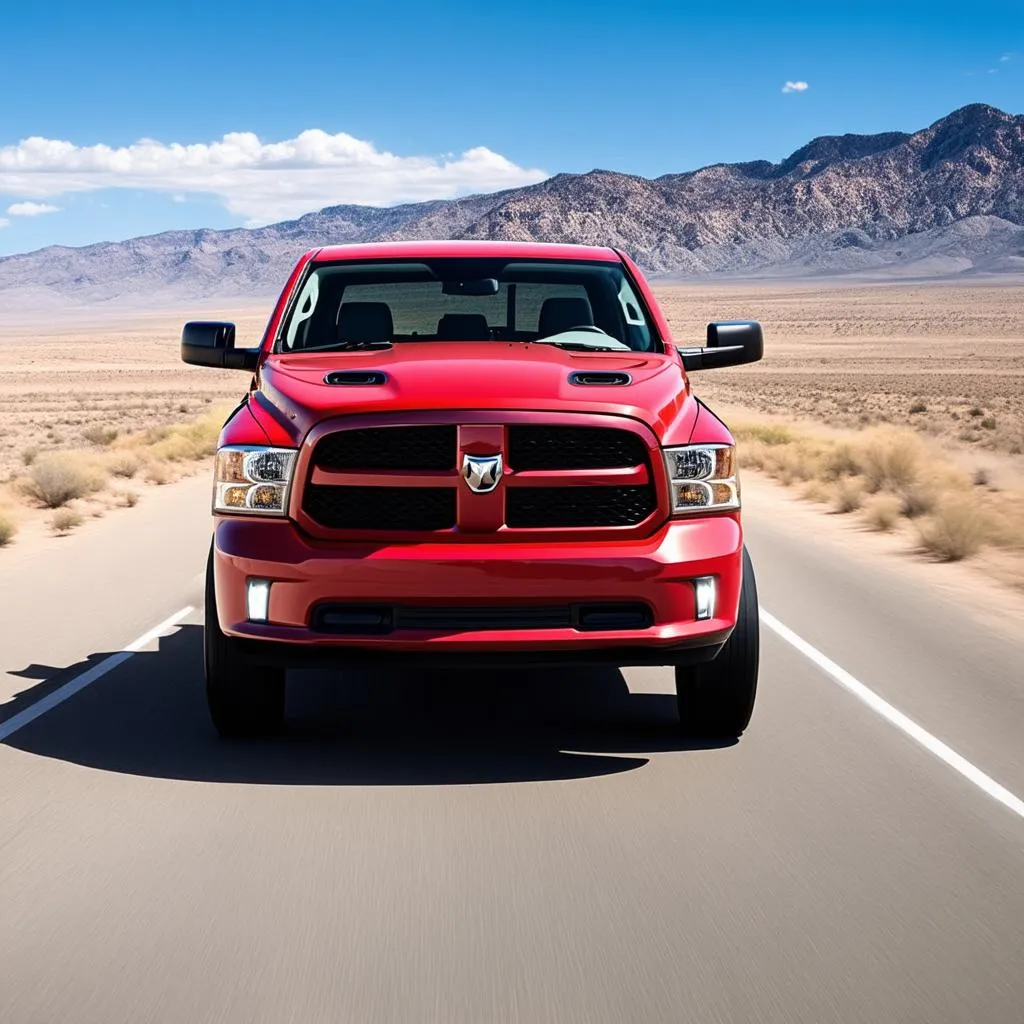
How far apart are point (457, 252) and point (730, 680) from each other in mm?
2985

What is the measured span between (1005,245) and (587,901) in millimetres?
204896

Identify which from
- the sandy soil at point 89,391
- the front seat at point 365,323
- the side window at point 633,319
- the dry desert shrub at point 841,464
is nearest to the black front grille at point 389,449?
the front seat at point 365,323

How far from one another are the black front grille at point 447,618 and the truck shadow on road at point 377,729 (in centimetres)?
64

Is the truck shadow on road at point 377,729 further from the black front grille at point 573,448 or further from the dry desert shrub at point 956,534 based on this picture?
the dry desert shrub at point 956,534

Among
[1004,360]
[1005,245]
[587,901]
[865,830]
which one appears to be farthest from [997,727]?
[1005,245]

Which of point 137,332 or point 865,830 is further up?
point 865,830

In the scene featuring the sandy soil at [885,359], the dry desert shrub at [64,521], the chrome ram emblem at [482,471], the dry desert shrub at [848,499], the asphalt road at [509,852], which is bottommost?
the sandy soil at [885,359]

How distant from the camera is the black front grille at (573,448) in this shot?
18.2 feet

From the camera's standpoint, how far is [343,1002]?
3590 mm

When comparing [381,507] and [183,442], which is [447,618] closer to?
[381,507]

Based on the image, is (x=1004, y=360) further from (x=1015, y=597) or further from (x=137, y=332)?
(x=137, y=332)

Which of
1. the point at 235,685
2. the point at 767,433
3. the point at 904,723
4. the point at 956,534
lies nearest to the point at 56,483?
the point at 956,534

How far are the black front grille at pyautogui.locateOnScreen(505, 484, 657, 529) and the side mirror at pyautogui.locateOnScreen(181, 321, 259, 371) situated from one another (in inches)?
87.1

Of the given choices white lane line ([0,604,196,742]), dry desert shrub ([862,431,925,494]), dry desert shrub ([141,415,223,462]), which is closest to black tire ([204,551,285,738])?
white lane line ([0,604,196,742])
